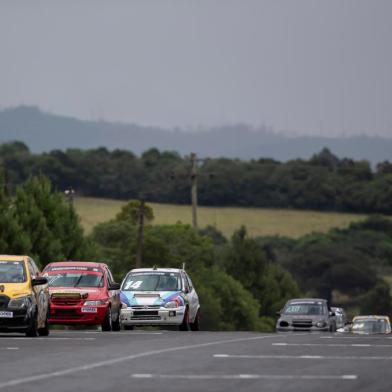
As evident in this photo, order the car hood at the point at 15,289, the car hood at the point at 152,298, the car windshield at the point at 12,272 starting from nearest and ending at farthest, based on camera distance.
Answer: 1. the car hood at the point at 15,289
2. the car windshield at the point at 12,272
3. the car hood at the point at 152,298

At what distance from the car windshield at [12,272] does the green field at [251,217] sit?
151m

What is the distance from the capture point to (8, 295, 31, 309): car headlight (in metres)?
30.6

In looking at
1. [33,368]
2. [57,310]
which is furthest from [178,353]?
[57,310]

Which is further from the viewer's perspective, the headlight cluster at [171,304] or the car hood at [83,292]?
the headlight cluster at [171,304]

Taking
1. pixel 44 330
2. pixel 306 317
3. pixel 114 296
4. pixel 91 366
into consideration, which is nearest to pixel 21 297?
pixel 44 330

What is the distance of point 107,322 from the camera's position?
3706 cm

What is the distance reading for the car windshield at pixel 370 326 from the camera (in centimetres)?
5472

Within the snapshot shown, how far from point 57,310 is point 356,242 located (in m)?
153

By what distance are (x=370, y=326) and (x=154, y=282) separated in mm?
17507

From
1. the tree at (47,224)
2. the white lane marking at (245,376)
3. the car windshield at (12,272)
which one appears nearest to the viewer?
the white lane marking at (245,376)

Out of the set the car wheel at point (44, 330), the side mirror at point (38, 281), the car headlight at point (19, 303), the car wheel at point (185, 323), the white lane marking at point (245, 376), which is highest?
the side mirror at point (38, 281)

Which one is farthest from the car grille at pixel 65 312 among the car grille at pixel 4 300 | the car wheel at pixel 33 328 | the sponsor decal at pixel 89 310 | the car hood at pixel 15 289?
the car grille at pixel 4 300

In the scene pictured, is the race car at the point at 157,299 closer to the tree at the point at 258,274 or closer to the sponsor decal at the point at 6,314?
the sponsor decal at the point at 6,314

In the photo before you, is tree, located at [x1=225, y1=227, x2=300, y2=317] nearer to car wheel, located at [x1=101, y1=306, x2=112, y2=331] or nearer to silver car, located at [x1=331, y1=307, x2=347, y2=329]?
silver car, located at [x1=331, y1=307, x2=347, y2=329]
